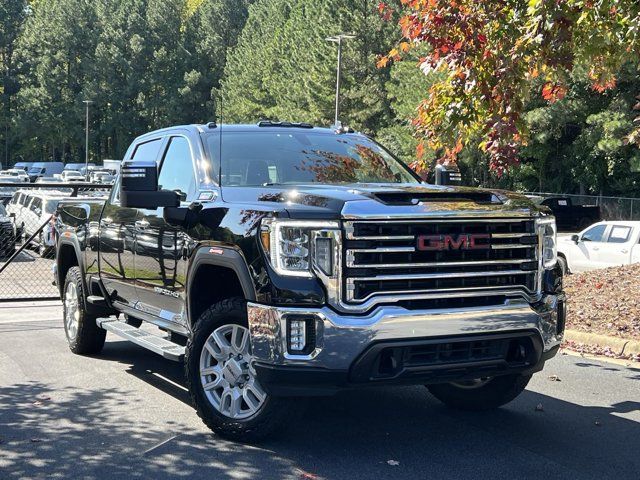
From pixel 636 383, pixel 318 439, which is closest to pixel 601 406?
pixel 636 383

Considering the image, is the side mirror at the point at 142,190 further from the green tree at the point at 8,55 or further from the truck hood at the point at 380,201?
the green tree at the point at 8,55

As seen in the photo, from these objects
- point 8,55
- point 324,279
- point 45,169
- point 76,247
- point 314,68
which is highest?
point 8,55

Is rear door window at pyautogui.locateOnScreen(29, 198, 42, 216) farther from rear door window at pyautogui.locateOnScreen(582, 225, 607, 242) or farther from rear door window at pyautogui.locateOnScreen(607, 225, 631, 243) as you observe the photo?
rear door window at pyautogui.locateOnScreen(607, 225, 631, 243)

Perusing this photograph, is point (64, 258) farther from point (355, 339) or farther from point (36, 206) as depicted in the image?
point (36, 206)

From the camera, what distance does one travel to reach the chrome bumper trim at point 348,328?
198 inches

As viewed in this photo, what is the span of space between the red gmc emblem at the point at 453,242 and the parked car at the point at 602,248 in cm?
1264

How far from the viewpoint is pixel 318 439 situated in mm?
5863

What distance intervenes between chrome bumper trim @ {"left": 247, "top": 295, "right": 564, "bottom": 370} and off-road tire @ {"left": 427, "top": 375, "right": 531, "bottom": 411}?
1223 millimetres

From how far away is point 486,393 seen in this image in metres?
6.58

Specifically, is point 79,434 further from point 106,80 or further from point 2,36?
point 2,36

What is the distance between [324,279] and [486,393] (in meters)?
2.11

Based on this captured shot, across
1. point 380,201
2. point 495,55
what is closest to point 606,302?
point 495,55

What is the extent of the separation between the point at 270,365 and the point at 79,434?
1.68 meters

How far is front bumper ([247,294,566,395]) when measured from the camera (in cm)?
504
